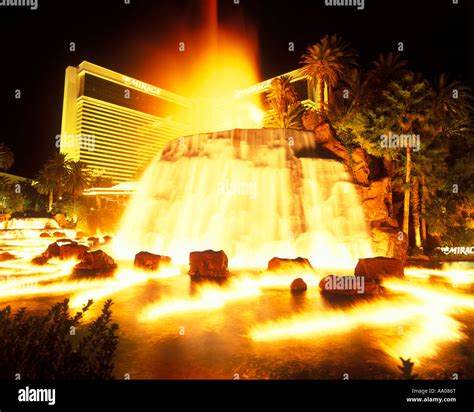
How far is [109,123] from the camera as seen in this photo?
101062mm

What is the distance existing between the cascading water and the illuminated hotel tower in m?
78.9

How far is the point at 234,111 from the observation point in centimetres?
6688

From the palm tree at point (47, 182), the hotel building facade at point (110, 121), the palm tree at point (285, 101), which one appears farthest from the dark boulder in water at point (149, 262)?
the hotel building facade at point (110, 121)

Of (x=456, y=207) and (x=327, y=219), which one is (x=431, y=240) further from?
(x=327, y=219)

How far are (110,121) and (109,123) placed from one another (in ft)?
2.67

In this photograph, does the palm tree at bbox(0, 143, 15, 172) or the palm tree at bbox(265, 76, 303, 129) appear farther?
the palm tree at bbox(0, 143, 15, 172)

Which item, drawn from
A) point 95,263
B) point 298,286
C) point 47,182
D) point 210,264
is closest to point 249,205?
point 210,264

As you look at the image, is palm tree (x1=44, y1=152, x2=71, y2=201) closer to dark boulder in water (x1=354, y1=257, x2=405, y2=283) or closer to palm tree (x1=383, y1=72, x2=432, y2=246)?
palm tree (x1=383, y1=72, x2=432, y2=246)

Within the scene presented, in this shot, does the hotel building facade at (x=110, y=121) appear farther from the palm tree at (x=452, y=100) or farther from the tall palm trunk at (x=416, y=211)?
the tall palm trunk at (x=416, y=211)

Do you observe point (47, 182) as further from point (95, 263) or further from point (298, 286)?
point (298, 286)

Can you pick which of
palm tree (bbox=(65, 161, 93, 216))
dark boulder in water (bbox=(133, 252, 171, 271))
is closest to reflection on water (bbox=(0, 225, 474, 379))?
dark boulder in water (bbox=(133, 252, 171, 271))

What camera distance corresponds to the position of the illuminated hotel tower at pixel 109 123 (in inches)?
3809

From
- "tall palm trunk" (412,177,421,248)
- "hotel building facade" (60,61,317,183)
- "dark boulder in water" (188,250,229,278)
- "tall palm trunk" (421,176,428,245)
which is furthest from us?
"hotel building facade" (60,61,317,183)

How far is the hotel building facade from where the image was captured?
312 ft
